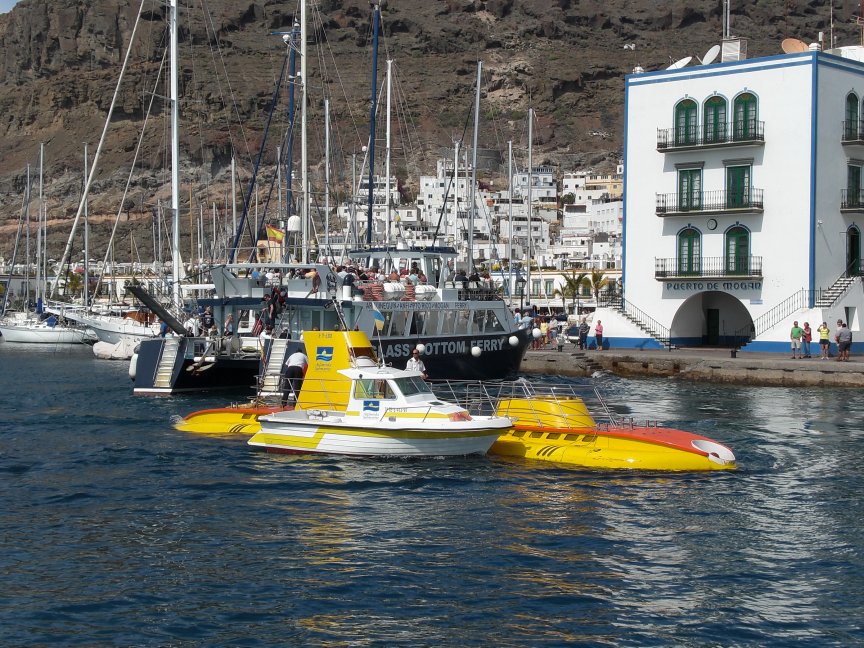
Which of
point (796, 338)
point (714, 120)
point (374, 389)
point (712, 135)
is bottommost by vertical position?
point (374, 389)

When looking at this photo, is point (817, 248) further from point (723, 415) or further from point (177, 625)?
point (177, 625)

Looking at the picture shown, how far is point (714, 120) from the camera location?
56125 millimetres

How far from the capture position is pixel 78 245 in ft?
617

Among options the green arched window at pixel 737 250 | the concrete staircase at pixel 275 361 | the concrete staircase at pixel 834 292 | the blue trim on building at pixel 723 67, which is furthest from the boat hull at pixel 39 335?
the concrete staircase at pixel 834 292

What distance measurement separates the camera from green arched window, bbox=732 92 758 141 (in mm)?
54906

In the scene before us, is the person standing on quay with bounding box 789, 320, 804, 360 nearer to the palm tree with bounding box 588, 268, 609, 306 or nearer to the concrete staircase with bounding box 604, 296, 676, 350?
the concrete staircase with bounding box 604, 296, 676, 350

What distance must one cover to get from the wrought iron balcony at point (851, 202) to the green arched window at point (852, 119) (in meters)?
2.55

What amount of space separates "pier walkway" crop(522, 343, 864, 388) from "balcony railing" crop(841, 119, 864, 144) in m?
9.82

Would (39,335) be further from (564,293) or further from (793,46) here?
(793,46)

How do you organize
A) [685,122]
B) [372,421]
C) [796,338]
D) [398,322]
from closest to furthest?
[372,421] < [398,322] < [796,338] < [685,122]

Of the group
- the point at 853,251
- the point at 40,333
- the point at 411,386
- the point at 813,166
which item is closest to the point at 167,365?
the point at 411,386

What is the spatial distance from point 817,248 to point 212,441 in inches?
1313

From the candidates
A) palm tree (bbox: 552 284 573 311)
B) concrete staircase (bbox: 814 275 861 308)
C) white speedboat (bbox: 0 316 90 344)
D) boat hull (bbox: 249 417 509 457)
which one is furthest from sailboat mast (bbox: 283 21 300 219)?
palm tree (bbox: 552 284 573 311)

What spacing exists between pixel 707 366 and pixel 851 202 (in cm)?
1216
